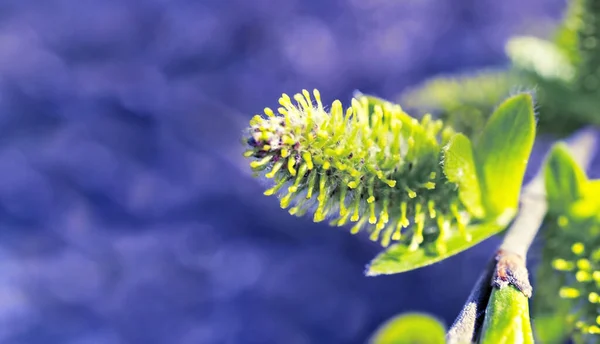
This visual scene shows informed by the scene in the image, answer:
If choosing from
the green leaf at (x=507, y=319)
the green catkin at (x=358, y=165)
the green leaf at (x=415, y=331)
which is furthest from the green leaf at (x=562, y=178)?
the green leaf at (x=415, y=331)

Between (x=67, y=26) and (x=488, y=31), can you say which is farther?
(x=488, y=31)

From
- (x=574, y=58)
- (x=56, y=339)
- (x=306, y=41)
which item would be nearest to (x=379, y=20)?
(x=306, y=41)

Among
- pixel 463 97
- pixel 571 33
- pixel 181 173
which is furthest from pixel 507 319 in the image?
pixel 181 173

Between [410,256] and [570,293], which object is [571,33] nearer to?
[570,293]

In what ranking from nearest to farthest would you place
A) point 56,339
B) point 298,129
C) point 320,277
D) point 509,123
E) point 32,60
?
point 298,129, point 509,123, point 56,339, point 320,277, point 32,60

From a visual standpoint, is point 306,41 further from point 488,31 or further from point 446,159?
point 446,159

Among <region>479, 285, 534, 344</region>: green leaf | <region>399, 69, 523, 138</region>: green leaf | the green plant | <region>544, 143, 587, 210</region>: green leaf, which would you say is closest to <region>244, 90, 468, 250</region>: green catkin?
the green plant
